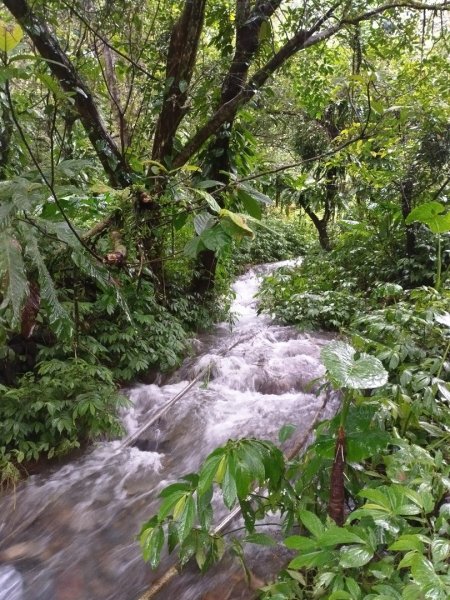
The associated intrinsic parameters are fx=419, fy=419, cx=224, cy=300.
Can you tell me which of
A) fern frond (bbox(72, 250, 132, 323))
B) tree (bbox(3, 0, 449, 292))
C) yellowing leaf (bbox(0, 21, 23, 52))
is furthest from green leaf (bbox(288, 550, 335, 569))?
tree (bbox(3, 0, 449, 292))

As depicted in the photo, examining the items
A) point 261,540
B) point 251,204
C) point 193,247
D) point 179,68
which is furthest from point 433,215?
point 179,68

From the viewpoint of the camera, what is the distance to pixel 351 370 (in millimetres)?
1474

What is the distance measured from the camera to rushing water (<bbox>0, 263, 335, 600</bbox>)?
2398 millimetres

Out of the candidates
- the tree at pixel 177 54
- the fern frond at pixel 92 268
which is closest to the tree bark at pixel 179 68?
the tree at pixel 177 54

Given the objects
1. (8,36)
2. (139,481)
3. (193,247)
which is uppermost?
(8,36)

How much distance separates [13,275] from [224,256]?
367 cm

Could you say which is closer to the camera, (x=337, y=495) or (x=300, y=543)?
(x=300, y=543)

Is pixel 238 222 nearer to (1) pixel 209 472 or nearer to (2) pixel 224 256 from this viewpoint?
(1) pixel 209 472

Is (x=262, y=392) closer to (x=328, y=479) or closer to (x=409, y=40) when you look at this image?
(x=328, y=479)

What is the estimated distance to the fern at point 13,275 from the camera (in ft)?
4.27

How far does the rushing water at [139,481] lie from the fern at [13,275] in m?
1.80

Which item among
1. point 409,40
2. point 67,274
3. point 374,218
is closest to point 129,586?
point 67,274

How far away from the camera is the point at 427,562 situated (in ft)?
3.76

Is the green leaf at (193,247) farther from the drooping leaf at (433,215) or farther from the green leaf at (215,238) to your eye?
the drooping leaf at (433,215)
